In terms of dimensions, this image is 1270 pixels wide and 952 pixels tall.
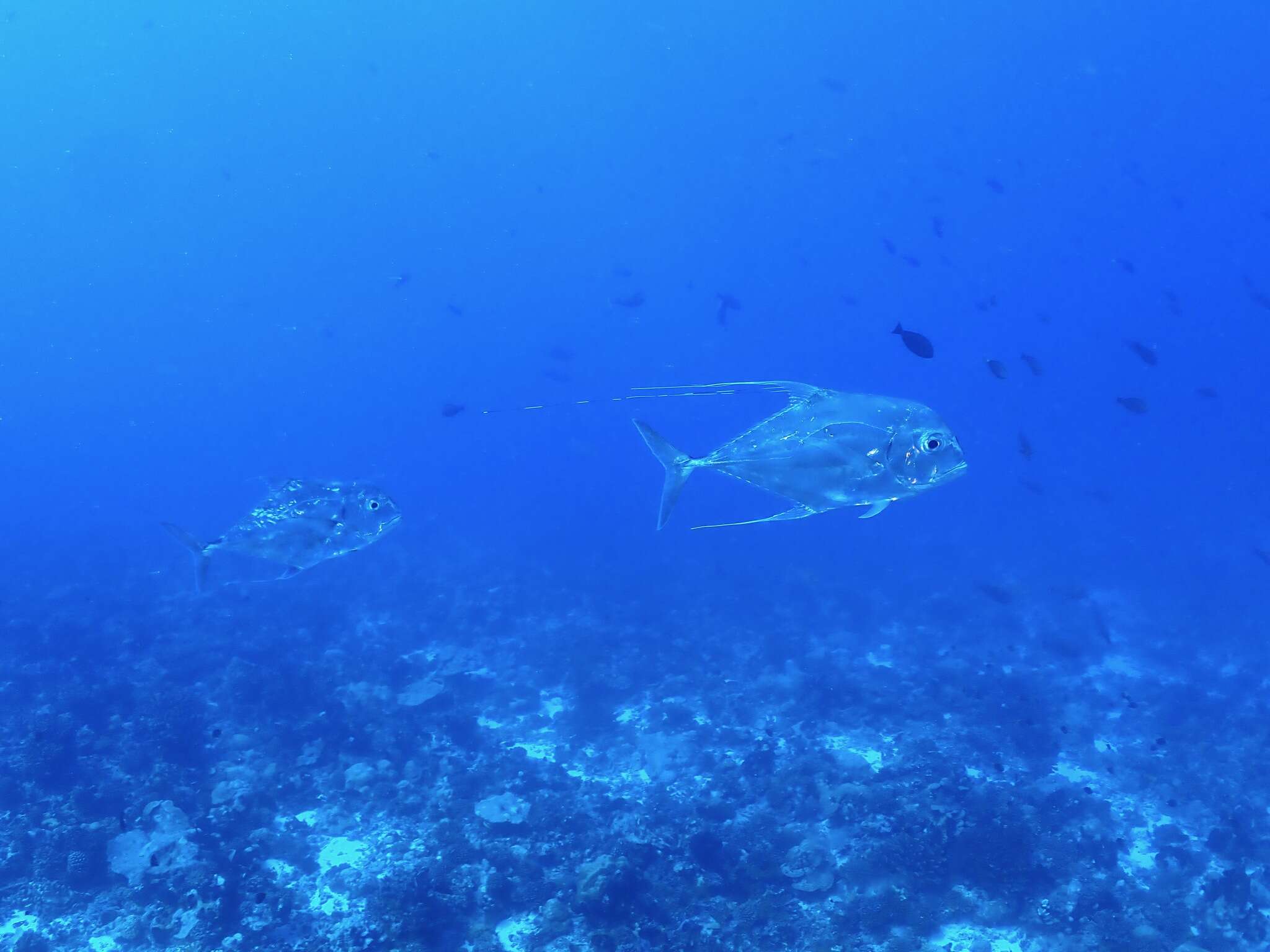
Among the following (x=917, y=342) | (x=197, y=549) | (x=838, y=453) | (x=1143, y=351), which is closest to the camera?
(x=838, y=453)

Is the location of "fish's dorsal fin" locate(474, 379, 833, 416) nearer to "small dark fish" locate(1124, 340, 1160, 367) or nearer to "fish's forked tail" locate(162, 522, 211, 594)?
"fish's forked tail" locate(162, 522, 211, 594)

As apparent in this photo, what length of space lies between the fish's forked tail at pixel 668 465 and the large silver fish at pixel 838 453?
2 centimetres

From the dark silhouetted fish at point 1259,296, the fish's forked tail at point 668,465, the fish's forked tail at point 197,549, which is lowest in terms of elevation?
the dark silhouetted fish at point 1259,296

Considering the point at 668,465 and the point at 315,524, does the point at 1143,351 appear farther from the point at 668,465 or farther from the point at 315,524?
the point at 315,524

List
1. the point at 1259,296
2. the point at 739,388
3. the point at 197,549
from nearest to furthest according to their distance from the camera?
1. the point at 739,388
2. the point at 197,549
3. the point at 1259,296

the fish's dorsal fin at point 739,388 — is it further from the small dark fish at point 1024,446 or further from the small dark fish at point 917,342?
the small dark fish at point 1024,446

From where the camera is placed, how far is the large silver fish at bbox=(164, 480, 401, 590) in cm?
733

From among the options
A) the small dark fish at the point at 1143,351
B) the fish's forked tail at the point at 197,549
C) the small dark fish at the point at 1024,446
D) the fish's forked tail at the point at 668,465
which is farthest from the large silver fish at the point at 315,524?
the small dark fish at the point at 1143,351

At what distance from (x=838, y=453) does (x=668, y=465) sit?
4.08ft

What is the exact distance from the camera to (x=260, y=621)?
17.6 meters

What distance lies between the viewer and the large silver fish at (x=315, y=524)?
7.33 m

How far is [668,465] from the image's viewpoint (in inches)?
211

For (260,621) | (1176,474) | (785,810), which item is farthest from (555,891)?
(1176,474)

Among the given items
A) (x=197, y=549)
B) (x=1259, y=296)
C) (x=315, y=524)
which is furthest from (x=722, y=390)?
(x=1259, y=296)
